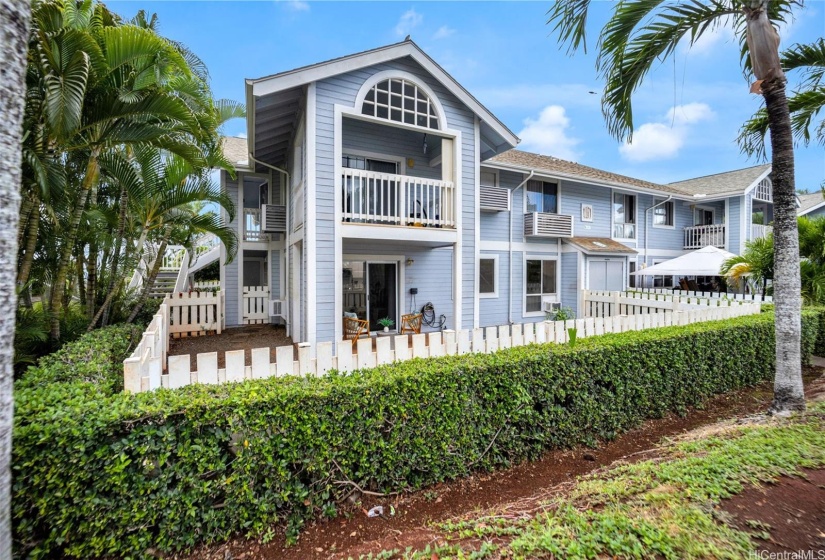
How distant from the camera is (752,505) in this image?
258cm

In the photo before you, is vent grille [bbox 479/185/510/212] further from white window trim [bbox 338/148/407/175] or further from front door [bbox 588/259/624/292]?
front door [bbox 588/259/624/292]

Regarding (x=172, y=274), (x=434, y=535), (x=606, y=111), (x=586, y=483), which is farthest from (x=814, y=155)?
(x=172, y=274)

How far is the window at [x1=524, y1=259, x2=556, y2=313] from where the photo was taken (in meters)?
14.0

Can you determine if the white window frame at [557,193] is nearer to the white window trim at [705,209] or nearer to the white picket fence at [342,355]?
the white picket fence at [342,355]

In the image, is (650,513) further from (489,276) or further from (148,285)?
(489,276)

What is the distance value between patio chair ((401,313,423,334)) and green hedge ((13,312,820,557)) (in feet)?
19.6

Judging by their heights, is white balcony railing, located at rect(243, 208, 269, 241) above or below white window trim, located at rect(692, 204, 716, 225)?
below

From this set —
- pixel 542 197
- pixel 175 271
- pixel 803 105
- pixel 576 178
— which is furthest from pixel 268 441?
pixel 175 271

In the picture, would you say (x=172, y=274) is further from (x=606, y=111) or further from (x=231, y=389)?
(x=606, y=111)

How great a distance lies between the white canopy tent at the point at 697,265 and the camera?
12495 millimetres

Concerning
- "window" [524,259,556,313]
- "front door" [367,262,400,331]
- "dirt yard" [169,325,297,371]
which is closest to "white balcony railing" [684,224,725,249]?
"window" [524,259,556,313]

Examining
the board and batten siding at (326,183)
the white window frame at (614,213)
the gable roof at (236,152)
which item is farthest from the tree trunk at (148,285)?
the white window frame at (614,213)

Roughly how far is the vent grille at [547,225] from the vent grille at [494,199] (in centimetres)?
128

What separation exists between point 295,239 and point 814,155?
11832 millimetres
